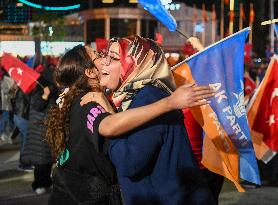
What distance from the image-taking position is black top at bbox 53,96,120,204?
3322 millimetres

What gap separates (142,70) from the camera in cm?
271

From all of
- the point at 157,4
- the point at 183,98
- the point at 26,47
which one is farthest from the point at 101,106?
the point at 26,47

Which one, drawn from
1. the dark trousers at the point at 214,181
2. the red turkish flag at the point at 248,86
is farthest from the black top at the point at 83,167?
the red turkish flag at the point at 248,86

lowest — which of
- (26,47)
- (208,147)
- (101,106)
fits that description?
(26,47)

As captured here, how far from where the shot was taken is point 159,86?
2.76 m

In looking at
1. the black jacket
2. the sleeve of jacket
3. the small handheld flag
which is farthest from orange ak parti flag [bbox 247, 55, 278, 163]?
the black jacket

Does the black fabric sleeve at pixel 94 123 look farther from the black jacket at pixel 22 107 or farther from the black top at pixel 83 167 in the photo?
the black jacket at pixel 22 107

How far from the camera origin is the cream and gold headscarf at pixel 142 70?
2.71 meters

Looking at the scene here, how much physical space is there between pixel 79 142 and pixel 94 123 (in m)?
0.32

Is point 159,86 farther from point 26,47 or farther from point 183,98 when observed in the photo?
point 26,47

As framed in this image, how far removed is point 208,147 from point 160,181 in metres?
1.69

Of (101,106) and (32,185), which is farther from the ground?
(101,106)

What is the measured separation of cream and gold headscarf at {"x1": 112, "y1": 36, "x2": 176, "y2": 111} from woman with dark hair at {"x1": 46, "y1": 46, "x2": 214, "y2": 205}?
35 centimetres

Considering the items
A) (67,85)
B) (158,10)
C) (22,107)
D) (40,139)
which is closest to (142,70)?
(67,85)
